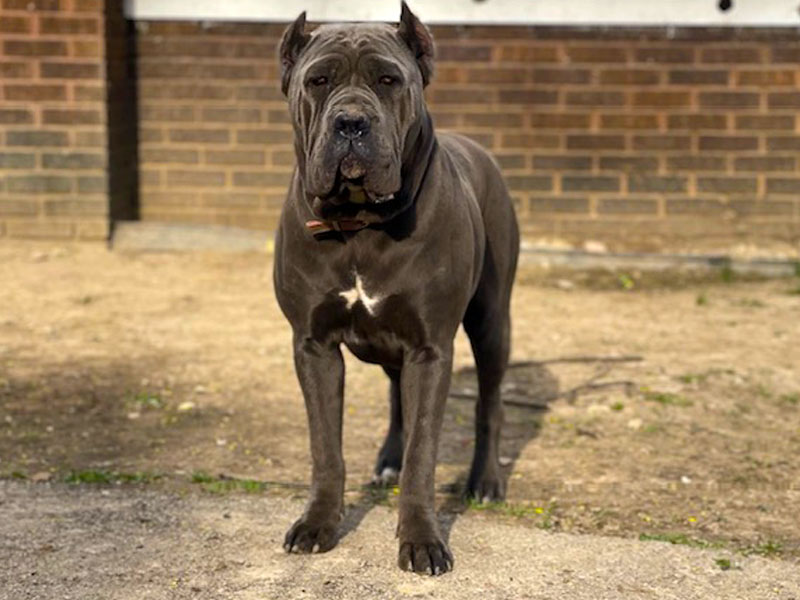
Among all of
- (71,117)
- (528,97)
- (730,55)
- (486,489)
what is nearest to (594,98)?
(528,97)

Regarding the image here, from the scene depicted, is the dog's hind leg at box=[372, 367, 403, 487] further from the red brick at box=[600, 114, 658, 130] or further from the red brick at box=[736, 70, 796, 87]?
the red brick at box=[736, 70, 796, 87]

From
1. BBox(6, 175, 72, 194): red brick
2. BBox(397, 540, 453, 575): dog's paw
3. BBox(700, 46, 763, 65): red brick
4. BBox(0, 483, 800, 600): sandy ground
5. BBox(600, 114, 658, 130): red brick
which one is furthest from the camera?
BBox(600, 114, 658, 130): red brick

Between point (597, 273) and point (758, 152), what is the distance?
156cm

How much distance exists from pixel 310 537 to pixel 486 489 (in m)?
1.06

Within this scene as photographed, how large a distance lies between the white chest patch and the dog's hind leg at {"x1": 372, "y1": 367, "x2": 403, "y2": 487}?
3.58ft

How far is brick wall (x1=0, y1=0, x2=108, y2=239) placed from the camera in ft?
35.8

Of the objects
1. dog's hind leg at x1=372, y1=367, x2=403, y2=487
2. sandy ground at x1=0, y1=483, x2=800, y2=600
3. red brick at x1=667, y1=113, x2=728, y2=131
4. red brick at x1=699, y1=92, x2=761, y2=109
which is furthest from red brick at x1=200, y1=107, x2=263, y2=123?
sandy ground at x1=0, y1=483, x2=800, y2=600

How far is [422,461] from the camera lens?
501 cm

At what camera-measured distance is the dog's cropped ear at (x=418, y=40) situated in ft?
16.4

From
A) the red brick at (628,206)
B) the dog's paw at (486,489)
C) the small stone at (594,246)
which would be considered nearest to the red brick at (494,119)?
the red brick at (628,206)

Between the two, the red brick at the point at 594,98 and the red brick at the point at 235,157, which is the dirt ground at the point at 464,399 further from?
the red brick at the point at 594,98

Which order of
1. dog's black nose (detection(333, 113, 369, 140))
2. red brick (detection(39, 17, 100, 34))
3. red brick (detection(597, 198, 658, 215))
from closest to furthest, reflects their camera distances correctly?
dog's black nose (detection(333, 113, 369, 140))
red brick (detection(39, 17, 100, 34))
red brick (detection(597, 198, 658, 215))

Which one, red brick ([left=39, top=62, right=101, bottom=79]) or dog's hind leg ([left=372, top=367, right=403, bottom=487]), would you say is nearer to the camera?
dog's hind leg ([left=372, top=367, right=403, bottom=487])

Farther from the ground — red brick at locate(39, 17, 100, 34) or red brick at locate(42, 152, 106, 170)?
red brick at locate(39, 17, 100, 34)
